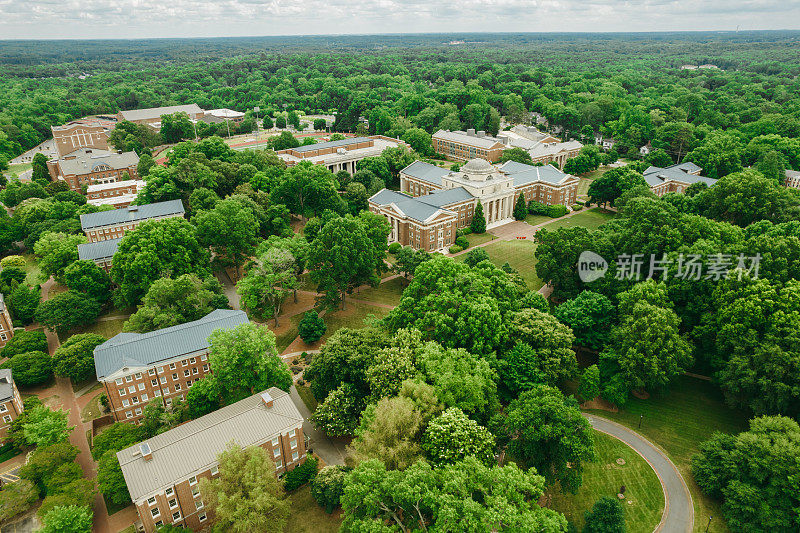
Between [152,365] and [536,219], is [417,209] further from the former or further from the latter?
[152,365]

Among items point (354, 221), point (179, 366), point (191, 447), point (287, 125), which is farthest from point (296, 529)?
point (287, 125)

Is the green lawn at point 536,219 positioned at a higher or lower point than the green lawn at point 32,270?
lower

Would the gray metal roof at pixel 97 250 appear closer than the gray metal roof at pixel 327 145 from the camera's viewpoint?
Yes

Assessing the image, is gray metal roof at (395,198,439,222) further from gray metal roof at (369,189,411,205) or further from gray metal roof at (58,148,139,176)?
gray metal roof at (58,148,139,176)

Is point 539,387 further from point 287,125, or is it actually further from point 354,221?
point 287,125

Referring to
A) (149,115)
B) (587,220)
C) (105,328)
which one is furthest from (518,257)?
(149,115)

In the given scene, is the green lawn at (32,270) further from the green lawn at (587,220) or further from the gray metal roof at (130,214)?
the green lawn at (587,220)

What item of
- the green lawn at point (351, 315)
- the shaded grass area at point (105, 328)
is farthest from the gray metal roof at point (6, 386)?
the green lawn at point (351, 315)
